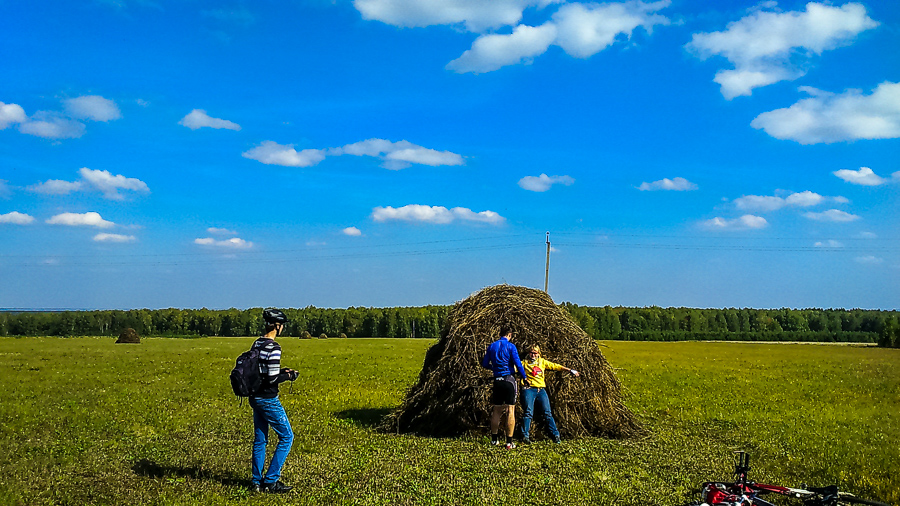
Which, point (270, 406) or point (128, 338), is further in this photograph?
point (128, 338)

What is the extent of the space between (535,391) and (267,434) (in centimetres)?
607

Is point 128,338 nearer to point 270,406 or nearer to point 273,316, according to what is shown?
point 270,406

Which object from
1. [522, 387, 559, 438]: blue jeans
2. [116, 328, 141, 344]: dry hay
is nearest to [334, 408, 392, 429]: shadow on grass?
[522, 387, 559, 438]: blue jeans

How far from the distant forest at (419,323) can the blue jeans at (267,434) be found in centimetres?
10953

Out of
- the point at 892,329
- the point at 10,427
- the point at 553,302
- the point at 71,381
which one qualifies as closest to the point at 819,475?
the point at 553,302

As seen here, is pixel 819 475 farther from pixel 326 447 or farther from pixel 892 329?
pixel 892 329

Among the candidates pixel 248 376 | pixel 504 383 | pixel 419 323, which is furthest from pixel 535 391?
pixel 419 323

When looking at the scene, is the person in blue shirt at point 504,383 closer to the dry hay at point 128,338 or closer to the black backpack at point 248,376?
the black backpack at point 248,376

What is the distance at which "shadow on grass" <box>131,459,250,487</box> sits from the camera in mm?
10883

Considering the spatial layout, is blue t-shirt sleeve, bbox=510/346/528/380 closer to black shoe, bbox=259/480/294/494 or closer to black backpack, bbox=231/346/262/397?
black shoe, bbox=259/480/294/494

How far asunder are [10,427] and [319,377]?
15471mm

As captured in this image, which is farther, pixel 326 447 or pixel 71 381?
pixel 71 381

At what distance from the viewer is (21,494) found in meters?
10.2

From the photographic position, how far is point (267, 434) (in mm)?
10266
